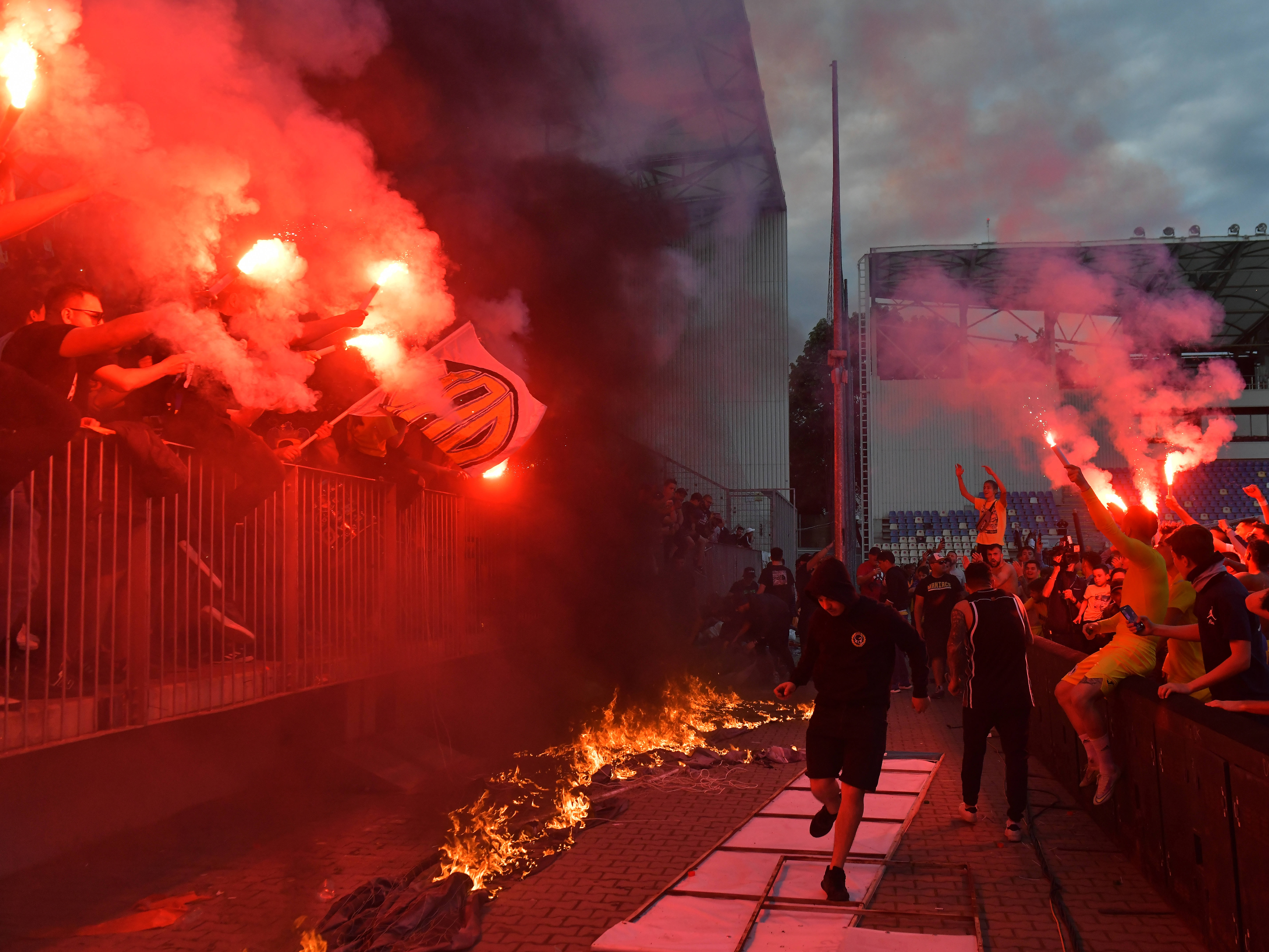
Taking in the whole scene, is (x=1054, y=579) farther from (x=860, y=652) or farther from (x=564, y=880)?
(x=564, y=880)

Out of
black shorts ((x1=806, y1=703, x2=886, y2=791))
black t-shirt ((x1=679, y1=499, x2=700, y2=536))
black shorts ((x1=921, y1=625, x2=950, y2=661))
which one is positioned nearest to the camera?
black shorts ((x1=806, y1=703, x2=886, y2=791))

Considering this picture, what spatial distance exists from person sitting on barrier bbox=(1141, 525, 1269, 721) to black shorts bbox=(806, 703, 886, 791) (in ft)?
4.41

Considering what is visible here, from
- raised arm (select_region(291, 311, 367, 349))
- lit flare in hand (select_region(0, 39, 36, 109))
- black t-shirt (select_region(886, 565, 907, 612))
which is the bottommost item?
black t-shirt (select_region(886, 565, 907, 612))

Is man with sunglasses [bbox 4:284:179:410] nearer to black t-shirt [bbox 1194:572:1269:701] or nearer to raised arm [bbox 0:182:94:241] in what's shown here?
raised arm [bbox 0:182:94:241]

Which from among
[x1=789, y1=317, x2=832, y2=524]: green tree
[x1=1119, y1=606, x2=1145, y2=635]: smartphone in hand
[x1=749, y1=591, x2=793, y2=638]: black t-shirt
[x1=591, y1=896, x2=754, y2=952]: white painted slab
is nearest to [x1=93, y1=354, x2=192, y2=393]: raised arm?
[x1=591, y1=896, x2=754, y2=952]: white painted slab

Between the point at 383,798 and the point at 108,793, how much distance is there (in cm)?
194

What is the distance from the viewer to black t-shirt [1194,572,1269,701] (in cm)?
410

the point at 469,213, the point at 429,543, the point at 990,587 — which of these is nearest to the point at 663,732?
the point at 429,543

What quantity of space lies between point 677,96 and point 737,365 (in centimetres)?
885

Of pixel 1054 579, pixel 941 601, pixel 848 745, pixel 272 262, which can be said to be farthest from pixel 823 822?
pixel 941 601

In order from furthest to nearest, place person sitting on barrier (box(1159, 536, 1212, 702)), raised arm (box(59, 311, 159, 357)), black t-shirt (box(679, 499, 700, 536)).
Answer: black t-shirt (box(679, 499, 700, 536))
person sitting on barrier (box(1159, 536, 1212, 702))
raised arm (box(59, 311, 159, 357))

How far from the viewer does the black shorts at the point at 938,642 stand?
10750 millimetres

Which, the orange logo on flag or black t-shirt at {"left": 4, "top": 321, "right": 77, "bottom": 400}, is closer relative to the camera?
black t-shirt at {"left": 4, "top": 321, "right": 77, "bottom": 400}

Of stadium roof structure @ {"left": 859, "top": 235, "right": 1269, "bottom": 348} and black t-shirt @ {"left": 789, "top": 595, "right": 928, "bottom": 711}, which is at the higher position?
stadium roof structure @ {"left": 859, "top": 235, "right": 1269, "bottom": 348}
